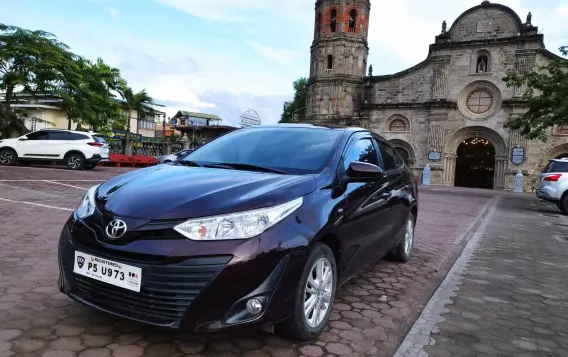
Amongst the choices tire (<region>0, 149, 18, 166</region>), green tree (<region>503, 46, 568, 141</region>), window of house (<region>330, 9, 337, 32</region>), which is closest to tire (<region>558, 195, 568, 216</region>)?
green tree (<region>503, 46, 568, 141</region>)

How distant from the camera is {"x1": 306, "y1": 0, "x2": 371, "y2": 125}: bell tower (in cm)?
3183

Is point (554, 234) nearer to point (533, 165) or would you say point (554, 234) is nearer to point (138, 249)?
point (138, 249)

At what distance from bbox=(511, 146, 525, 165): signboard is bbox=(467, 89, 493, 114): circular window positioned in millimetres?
3483

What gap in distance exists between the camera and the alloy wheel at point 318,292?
2.56 m

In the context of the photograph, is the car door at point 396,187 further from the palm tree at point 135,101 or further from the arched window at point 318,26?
the arched window at point 318,26

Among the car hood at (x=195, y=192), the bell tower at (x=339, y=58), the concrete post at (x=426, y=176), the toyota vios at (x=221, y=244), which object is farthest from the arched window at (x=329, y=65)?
the car hood at (x=195, y=192)

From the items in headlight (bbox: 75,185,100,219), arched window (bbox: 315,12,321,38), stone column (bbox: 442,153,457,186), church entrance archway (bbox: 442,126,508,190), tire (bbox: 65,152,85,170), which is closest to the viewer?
headlight (bbox: 75,185,100,219)

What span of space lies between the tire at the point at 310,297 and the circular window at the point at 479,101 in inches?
1193

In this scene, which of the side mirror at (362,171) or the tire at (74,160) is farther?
the tire at (74,160)

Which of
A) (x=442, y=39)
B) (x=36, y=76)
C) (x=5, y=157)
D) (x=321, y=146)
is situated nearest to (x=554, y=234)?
(x=321, y=146)

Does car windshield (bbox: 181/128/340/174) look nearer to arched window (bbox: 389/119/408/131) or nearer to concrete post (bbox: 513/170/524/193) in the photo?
concrete post (bbox: 513/170/524/193)

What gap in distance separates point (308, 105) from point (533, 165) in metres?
17.0

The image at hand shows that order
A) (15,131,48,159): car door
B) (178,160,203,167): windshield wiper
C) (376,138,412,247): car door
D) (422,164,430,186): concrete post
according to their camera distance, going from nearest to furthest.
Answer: (178,160,203,167): windshield wiper < (376,138,412,247): car door < (15,131,48,159): car door < (422,164,430,186): concrete post

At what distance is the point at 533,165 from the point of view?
27.1m
